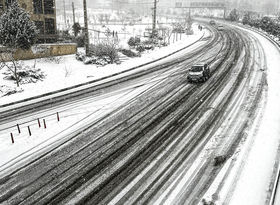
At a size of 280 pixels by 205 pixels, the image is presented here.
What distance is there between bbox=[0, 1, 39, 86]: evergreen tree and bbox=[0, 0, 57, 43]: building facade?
10.3 metres

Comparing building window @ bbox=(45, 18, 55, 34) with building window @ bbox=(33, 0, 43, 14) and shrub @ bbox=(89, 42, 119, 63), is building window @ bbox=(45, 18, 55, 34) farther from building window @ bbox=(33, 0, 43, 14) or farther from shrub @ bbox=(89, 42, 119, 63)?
shrub @ bbox=(89, 42, 119, 63)

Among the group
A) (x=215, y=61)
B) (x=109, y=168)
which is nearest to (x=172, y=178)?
(x=109, y=168)

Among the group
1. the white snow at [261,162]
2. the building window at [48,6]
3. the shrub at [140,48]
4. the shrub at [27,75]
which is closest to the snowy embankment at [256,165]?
the white snow at [261,162]

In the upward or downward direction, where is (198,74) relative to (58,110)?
upward

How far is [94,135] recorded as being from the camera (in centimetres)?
1591

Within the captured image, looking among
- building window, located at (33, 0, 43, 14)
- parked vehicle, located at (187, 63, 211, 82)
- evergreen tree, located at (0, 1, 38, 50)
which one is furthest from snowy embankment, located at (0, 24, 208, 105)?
building window, located at (33, 0, 43, 14)

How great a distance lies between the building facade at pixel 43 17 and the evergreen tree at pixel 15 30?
33.9ft

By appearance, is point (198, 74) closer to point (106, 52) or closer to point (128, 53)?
point (106, 52)

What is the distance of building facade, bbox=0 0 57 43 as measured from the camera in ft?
133

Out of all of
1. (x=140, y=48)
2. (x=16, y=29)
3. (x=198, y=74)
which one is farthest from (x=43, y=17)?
(x=198, y=74)

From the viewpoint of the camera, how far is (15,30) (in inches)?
1102

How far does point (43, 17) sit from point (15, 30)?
15.1m

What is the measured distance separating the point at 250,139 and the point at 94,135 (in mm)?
9062

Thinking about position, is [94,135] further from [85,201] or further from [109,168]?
[85,201]
